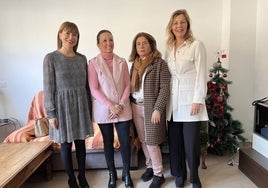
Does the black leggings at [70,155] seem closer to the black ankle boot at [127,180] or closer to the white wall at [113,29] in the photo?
the black ankle boot at [127,180]

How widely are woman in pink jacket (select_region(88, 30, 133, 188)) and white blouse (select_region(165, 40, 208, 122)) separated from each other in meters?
0.41

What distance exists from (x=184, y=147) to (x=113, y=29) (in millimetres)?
1933

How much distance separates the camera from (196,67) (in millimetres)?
1875

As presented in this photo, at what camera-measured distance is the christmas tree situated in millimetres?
2629

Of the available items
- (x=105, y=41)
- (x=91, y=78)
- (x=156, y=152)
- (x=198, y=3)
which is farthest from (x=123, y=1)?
(x=156, y=152)

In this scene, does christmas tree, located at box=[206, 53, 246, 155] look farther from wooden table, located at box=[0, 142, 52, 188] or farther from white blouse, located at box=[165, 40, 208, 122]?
wooden table, located at box=[0, 142, 52, 188]

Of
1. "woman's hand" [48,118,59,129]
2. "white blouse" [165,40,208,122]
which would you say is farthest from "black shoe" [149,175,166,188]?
"woman's hand" [48,118,59,129]

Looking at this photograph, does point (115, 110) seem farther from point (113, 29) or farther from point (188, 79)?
point (113, 29)

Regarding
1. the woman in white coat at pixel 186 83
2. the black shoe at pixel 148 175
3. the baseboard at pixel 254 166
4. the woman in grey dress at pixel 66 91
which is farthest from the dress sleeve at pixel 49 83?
the baseboard at pixel 254 166

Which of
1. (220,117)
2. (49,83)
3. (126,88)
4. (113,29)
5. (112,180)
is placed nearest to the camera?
(49,83)

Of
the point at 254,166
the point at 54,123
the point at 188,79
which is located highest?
the point at 188,79

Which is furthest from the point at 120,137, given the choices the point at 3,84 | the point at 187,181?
the point at 3,84

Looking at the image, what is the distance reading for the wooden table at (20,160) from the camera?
1738 mm

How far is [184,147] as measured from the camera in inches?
81.4
